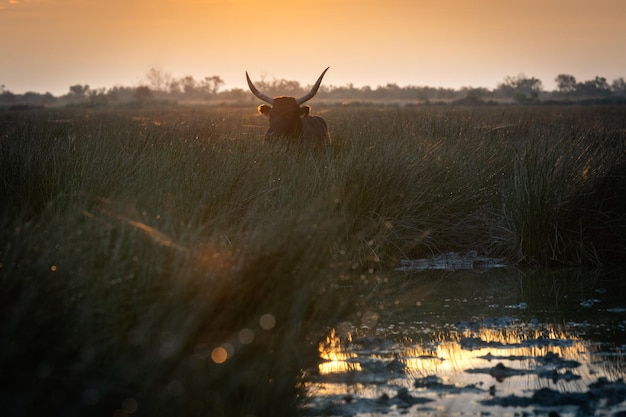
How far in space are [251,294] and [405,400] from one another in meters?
1.09

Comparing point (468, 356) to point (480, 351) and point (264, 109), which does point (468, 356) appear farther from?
point (264, 109)

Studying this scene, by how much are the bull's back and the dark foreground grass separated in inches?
152

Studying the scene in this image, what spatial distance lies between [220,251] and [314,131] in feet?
27.4

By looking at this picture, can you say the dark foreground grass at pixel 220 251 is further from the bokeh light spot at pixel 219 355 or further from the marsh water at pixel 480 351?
the marsh water at pixel 480 351

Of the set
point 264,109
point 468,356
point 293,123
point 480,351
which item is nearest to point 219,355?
point 468,356

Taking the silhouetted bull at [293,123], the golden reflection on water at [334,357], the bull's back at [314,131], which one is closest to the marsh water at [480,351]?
the golden reflection on water at [334,357]

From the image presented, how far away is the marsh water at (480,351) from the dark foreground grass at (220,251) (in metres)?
0.22

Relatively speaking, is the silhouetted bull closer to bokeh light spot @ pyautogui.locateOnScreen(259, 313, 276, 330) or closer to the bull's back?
the bull's back

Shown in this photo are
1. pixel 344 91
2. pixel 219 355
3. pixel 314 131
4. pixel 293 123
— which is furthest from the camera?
pixel 344 91

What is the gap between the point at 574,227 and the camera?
7.86m

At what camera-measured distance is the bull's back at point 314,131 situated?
12.9 metres

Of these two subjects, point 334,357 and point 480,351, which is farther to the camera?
point 480,351

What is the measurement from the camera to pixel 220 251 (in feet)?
16.6

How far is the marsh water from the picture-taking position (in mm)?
4211
